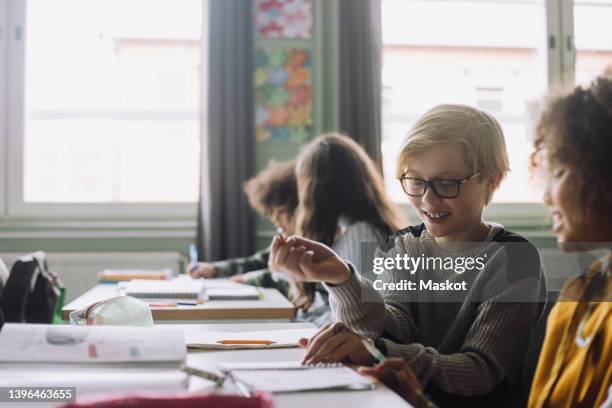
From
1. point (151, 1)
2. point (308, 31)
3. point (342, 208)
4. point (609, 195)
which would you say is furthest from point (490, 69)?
point (609, 195)

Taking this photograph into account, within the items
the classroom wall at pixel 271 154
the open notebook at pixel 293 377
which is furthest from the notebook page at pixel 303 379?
the classroom wall at pixel 271 154

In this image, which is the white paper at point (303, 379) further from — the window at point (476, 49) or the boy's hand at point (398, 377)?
the window at point (476, 49)

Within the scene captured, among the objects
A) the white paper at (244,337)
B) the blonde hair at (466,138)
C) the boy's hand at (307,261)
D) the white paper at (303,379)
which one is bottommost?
the white paper at (244,337)

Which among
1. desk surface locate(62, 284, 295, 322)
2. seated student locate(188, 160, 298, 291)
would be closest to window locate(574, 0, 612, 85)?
seated student locate(188, 160, 298, 291)

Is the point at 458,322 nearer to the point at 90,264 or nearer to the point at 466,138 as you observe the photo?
the point at 466,138

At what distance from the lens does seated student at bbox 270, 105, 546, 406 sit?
1.01 metres

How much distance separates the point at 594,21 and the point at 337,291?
3.49m

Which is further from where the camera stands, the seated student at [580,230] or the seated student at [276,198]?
the seated student at [276,198]

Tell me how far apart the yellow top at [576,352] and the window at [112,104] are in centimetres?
277

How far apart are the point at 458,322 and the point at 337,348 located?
23cm

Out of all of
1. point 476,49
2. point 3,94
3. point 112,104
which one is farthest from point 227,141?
point 476,49

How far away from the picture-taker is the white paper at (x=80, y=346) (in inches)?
36.5

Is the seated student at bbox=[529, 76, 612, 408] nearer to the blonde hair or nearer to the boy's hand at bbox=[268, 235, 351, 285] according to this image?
the blonde hair

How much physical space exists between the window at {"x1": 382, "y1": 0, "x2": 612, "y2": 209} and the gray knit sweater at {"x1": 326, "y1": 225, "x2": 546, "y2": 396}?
254 centimetres
